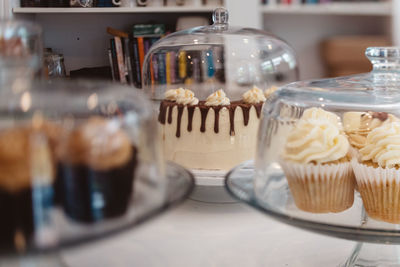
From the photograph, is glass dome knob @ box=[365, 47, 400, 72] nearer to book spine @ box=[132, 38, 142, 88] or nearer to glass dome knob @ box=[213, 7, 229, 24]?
glass dome knob @ box=[213, 7, 229, 24]

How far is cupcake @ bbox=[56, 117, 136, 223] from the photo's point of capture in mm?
629

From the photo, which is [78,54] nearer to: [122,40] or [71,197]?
[122,40]

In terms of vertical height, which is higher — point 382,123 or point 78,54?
point 78,54

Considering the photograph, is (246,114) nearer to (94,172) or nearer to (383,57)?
(383,57)

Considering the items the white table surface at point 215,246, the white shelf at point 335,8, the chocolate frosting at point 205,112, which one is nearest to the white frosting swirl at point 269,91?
the chocolate frosting at point 205,112

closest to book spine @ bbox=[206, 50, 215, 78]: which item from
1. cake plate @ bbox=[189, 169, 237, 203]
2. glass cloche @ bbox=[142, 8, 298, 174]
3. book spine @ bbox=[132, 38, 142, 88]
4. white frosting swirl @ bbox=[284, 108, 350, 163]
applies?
glass cloche @ bbox=[142, 8, 298, 174]

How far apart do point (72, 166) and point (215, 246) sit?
0.46 m

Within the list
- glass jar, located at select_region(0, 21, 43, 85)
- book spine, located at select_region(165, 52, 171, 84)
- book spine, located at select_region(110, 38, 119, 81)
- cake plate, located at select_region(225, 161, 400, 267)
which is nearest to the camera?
glass jar, located at select_region(0, 21, 43, 85)

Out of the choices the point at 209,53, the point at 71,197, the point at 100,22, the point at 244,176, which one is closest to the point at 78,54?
the point at 100,22

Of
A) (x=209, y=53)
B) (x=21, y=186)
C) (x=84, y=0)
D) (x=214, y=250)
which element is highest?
(x=84, y=0)

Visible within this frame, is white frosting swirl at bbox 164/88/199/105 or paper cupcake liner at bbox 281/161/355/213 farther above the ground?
white frosting swirl at bbox 164/88/199/105

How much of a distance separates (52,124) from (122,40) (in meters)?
0.74

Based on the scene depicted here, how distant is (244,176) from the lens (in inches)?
38.0

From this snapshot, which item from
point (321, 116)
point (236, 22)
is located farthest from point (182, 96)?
point (236, 22)
